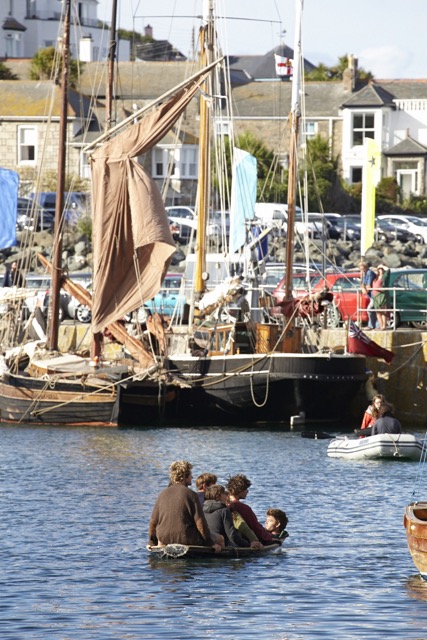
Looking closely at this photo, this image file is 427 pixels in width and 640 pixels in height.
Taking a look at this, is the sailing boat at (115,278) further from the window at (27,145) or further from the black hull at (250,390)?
the window at (27,145)

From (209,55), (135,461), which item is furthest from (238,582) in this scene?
(209,55)

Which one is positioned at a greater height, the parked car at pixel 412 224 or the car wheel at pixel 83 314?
the parked car at pixel 412 224

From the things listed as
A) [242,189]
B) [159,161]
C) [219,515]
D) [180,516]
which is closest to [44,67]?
[159,161]

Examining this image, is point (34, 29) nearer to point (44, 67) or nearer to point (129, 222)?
point (44, 67)

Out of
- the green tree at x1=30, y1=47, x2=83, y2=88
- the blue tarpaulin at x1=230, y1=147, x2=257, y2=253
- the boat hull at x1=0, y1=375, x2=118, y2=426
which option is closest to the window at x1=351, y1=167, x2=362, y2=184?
the green tree at x1=30, y1=47, x2=83, y2=88

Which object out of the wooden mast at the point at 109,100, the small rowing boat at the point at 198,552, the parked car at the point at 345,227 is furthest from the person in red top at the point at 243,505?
the parked car at the point at 345,227

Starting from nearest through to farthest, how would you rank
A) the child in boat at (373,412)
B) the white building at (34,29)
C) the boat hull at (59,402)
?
1. the child in boat at (373,412)
2. the boat hull at (59,402)
3. the white building at (34,29)

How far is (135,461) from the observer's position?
31.2 m

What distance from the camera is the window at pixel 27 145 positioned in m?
92.2

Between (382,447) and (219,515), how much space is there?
11.1 m

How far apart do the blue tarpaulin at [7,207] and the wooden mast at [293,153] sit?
343 inches

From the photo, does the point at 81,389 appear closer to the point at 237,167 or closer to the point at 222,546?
the point at 237,167

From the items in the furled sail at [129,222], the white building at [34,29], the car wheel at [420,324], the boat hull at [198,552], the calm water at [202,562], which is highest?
the white building at [34,29]

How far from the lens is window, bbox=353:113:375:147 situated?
98.9m
